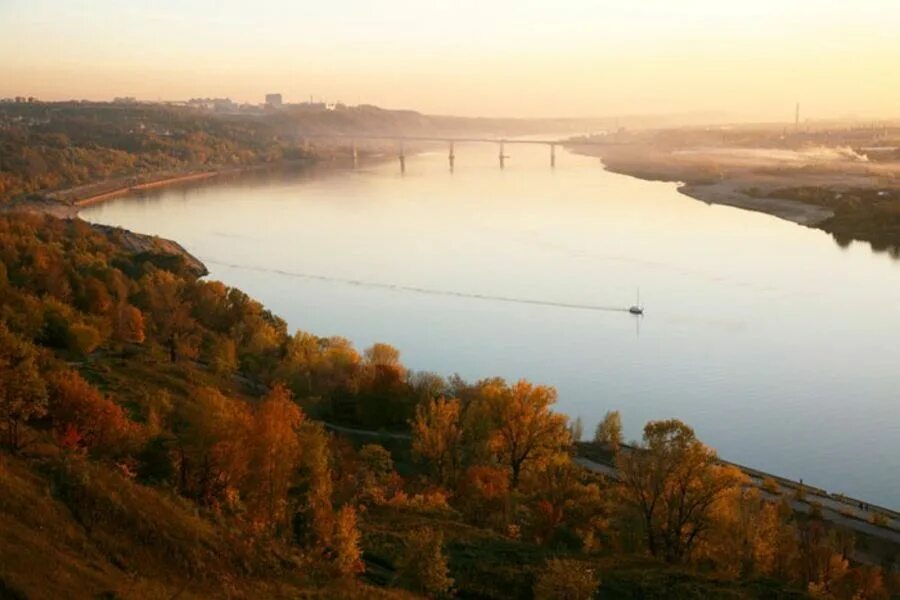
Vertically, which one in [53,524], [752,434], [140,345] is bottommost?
[752,434]

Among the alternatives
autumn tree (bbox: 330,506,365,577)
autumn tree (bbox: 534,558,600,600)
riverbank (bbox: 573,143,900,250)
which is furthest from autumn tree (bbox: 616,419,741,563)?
riverbank (bbox: 573,143,900,250)

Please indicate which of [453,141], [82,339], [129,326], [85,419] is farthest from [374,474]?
[453,141]

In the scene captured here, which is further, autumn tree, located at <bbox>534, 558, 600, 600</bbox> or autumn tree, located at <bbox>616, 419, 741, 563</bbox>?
autumn tree, located at <bbox>616, 419, 741, 563</bbox>

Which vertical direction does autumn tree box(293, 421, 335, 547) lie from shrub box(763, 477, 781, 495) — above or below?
above

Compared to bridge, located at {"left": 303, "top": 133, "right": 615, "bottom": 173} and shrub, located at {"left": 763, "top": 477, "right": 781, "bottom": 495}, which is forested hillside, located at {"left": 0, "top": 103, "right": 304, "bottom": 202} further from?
shrub, located at {"left": 763, "top": 477, "right": 781, "bottom": 495}

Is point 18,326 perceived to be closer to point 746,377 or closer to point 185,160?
point 746,377

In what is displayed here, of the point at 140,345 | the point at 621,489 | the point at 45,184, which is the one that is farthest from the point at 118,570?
the point at 45,184
